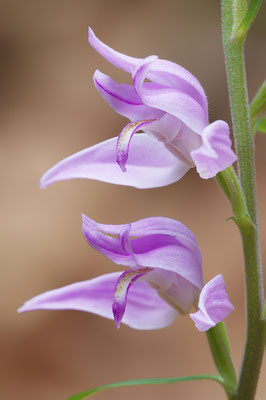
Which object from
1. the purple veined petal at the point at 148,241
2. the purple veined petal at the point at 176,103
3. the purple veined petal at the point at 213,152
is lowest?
the purple veined petal at the point at 148,241

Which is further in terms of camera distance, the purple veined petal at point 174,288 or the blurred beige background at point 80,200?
the blurred beige background at point 80,200

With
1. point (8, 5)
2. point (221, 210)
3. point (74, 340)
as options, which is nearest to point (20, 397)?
point (74, 340)

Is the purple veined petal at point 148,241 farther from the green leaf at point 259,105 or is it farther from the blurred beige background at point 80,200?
the blurred beige background at point 80,200

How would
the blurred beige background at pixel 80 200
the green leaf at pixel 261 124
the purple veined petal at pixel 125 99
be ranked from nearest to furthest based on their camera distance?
the purple veined petal at pixel 125 99 → the green leaf at pixel 261 124 → the blurred beige background at pixel 80 200

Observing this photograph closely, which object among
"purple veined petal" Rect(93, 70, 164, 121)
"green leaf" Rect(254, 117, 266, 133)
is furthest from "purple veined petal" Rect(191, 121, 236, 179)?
"green leaf" Rect(254, 117, 266, 133)

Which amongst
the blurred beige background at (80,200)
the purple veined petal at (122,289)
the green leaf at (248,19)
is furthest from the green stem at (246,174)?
the blurred beige background at (80,200)

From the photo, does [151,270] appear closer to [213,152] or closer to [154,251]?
[154,251]

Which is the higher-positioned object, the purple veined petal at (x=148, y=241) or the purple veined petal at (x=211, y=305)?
the purple veined petal at (x=148, y=241)

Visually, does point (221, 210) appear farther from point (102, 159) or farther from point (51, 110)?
point (102, 159)
